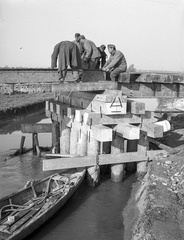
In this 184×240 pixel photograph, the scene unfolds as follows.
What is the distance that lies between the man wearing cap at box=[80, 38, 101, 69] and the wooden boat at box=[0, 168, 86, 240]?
17.9 feet

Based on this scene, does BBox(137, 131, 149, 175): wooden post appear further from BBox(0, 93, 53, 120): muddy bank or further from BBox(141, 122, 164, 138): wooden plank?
BBox(0, 93, 53, 120): muddy bank

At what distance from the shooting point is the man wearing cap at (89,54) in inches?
575

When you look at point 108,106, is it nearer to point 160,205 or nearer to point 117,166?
point 117,166

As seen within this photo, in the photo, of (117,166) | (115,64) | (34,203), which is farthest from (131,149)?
(34,203)

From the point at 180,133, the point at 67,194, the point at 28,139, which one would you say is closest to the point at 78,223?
the point at 67,194

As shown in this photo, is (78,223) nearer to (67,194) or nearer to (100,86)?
(67,194)

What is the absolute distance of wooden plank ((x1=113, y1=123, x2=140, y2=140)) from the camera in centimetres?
1033

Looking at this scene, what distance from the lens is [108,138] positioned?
10164mm

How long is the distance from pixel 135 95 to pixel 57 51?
3114mm

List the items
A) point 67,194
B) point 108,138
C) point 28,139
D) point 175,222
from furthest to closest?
point 28,139 → point 108,138 → point 67,194 → point 175,222

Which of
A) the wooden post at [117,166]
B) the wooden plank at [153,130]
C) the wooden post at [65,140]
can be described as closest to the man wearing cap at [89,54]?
the wooden post at [65,140]

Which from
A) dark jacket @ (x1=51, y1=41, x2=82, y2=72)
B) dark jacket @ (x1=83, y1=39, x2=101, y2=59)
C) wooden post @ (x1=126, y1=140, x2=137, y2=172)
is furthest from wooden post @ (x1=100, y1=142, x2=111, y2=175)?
dark jacket @ (x1=83, y1=39, x2=101, y2=59)

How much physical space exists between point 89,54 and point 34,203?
25.3 feet

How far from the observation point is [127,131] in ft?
34.3
